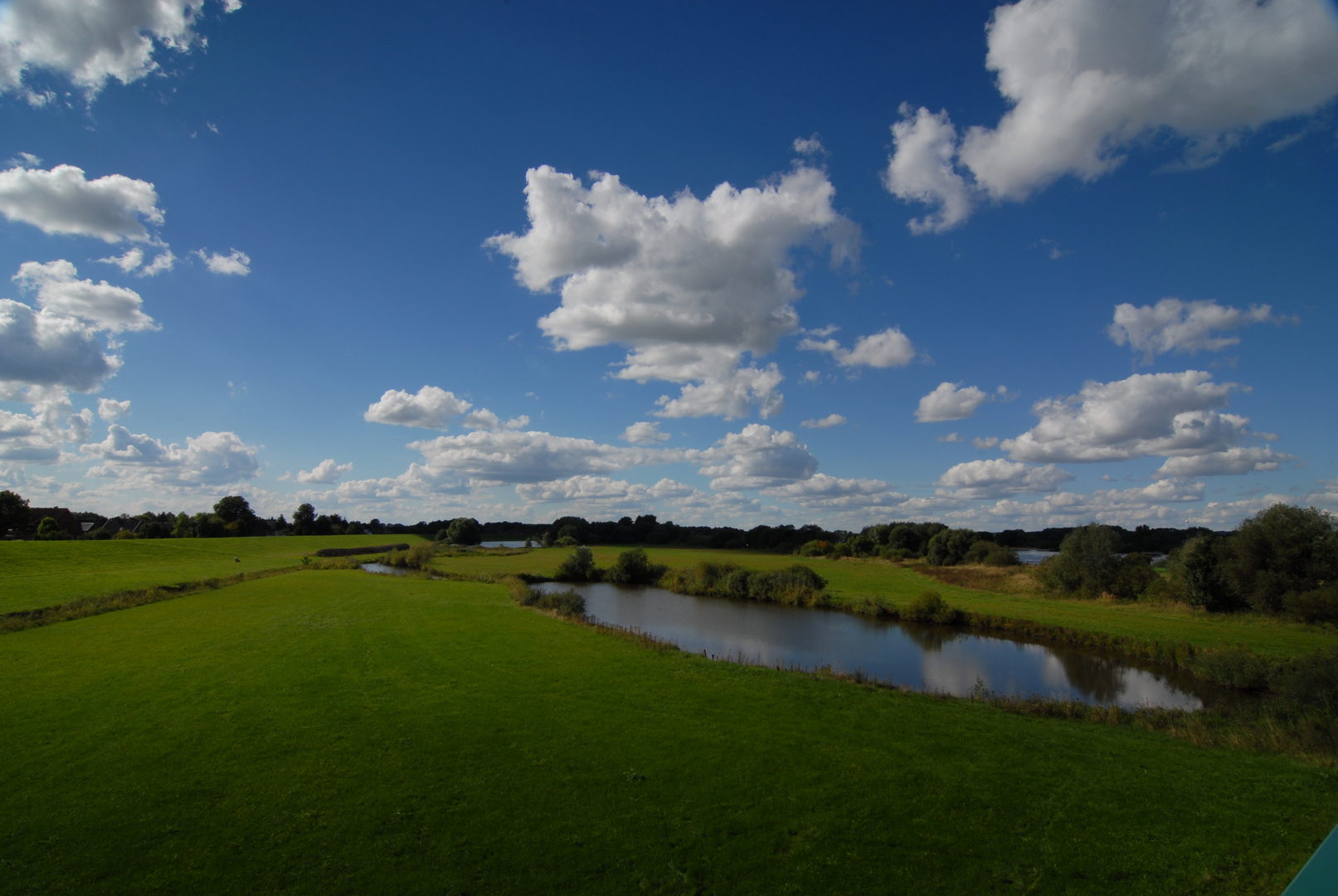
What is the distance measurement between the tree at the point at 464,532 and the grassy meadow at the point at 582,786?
9636cm

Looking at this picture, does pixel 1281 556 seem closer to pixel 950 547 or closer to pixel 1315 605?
pixel 1315 605

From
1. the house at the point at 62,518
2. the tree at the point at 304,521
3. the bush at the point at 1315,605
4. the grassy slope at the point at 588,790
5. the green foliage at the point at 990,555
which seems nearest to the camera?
the grassy slope at the point at 588,790

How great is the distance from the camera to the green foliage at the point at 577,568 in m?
60.8

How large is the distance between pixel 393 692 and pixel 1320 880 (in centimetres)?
1655

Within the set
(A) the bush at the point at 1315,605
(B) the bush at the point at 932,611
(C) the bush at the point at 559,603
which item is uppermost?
(A) the bush at the point at 1315,605

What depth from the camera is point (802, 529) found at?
10994 cm

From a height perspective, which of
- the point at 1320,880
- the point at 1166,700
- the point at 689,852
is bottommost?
the point at 1166,700

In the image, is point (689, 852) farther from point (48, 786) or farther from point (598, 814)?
point (48, 786)

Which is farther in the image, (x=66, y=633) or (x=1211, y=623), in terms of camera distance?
(x=1211, y=623)

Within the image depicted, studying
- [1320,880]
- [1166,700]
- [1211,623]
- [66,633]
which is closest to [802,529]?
[1211,623]

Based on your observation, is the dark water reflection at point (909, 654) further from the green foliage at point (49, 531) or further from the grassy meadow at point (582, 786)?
the green foliage at point (49, 531)

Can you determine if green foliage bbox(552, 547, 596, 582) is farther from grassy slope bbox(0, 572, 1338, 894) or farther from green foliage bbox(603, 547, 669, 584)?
grassy slope bbox(0, 572, 1338, 894)

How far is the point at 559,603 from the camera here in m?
32.8

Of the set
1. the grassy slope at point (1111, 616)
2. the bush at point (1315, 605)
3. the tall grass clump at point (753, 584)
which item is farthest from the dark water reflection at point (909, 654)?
the bush at point (1315, 605)
